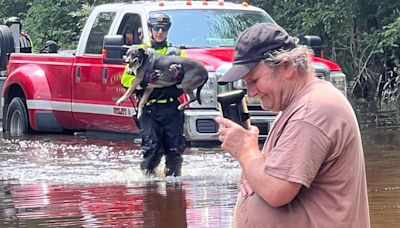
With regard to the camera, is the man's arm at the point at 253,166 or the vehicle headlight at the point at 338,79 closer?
the man's arm at the point at 253,166

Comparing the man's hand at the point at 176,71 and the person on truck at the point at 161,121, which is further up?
the man's hand at the point at 176,71

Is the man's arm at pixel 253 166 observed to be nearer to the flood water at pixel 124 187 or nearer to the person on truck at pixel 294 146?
the person on truck at pixel 294 146

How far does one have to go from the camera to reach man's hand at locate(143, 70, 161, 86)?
30.7 ft

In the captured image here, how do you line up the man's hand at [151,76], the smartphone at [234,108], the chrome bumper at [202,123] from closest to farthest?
the smartphone at [234,108] → the man's hand at [151,76] → the chrome bumper at [202,123]

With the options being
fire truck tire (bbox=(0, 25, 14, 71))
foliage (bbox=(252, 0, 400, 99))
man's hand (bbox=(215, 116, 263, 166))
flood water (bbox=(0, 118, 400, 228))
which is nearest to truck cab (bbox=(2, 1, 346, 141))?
flood water (bbox=(0, 118, 400, 228))

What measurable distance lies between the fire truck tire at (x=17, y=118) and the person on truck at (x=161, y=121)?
5.18m

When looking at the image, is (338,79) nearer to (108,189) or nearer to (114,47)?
(114,47)

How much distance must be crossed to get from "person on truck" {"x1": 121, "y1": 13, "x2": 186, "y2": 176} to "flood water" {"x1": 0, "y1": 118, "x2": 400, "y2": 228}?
0.61ft

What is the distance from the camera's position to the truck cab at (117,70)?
11.4 metres

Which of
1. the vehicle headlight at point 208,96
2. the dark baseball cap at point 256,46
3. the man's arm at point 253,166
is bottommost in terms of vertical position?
the vehicle headlight at point 208,96

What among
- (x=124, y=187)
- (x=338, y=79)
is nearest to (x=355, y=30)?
(x=338, y=79)

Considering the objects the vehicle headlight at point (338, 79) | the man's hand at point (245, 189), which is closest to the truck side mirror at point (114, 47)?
the vehicle headlight at point (338, 79)

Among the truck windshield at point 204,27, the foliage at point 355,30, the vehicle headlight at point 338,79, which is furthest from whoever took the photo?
the foliage at point 355,30

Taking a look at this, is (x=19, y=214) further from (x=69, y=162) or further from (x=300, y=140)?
(x=300, y=140)
